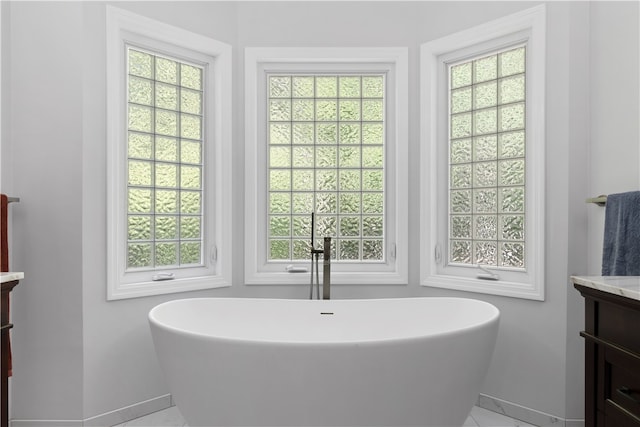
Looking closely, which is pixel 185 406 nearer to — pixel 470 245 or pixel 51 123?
pixel 51 123

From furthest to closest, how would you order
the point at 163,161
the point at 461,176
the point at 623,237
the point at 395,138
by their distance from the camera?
1. the point at 395,138
2. the point at 461,176
3. the point at 163,161
4. the point at 623,237

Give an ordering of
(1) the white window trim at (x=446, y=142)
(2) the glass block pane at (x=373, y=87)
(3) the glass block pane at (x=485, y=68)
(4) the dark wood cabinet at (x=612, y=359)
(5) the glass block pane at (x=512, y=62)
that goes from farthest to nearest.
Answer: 1. (2) the glass block pane at (x=373, y=87)
2. (3) the glass block pane at (x=485, y=68)
3. (5) the glass block pane at (x=512, y=62)
4. (1) the white window trim at (x=446, y=142)
5. (4) the dark wood cabinet at (x=612, y=359)

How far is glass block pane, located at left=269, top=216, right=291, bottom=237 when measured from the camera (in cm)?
294

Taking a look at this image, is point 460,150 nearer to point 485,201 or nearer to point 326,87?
point 485,201

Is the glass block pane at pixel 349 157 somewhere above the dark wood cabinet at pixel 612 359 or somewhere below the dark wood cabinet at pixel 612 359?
above

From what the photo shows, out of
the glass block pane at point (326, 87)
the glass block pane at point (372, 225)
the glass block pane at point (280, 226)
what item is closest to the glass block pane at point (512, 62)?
the glass block pane at point (326, 87)

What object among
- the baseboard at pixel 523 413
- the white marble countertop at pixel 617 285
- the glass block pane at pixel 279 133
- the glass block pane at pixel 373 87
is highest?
the glass block pane at pixel 373 87

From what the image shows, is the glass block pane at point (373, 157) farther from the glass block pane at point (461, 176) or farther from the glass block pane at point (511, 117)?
the glass block pane at point (511, 117)

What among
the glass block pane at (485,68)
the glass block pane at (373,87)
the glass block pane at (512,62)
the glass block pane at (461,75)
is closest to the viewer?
the glass block pane at (512,62)

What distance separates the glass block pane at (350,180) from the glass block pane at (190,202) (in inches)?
38.5

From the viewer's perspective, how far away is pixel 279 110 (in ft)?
9.64

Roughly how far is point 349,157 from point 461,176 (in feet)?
2.49

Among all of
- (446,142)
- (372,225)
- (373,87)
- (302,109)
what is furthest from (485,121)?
(302,109)

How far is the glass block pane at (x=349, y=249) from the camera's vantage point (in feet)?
9.67
